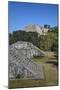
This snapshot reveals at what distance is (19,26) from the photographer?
9.99ft

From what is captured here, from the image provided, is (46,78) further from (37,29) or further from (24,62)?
(37,29)

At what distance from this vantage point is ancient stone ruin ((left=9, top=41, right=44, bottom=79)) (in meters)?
3.03

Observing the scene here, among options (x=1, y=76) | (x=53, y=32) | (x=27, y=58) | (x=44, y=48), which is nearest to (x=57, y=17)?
(x=53, y=32)

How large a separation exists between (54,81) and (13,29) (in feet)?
2.87

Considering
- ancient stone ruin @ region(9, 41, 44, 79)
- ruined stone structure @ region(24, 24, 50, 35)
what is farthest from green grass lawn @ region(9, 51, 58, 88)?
ruined stone structure @ region(24, 24, 50, 35)

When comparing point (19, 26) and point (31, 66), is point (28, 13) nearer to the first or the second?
point (19, 26)

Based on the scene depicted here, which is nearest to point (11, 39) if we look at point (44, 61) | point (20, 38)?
point (20, 38)

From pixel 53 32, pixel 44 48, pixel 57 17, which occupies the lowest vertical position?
pixel 44 48

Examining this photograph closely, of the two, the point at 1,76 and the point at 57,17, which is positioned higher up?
the point at 57,17

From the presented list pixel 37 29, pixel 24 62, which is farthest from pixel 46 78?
pixel 37 29

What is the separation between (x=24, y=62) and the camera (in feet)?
10.0

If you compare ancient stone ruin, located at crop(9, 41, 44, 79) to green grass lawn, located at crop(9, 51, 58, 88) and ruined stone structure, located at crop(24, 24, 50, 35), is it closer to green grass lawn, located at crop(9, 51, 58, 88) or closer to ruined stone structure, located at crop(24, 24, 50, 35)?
green grass lawn, located at crop(9, 51, 58, 88)

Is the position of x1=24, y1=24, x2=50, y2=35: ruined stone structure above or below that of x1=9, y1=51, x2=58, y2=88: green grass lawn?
above

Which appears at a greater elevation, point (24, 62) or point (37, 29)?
point (37, 29)
